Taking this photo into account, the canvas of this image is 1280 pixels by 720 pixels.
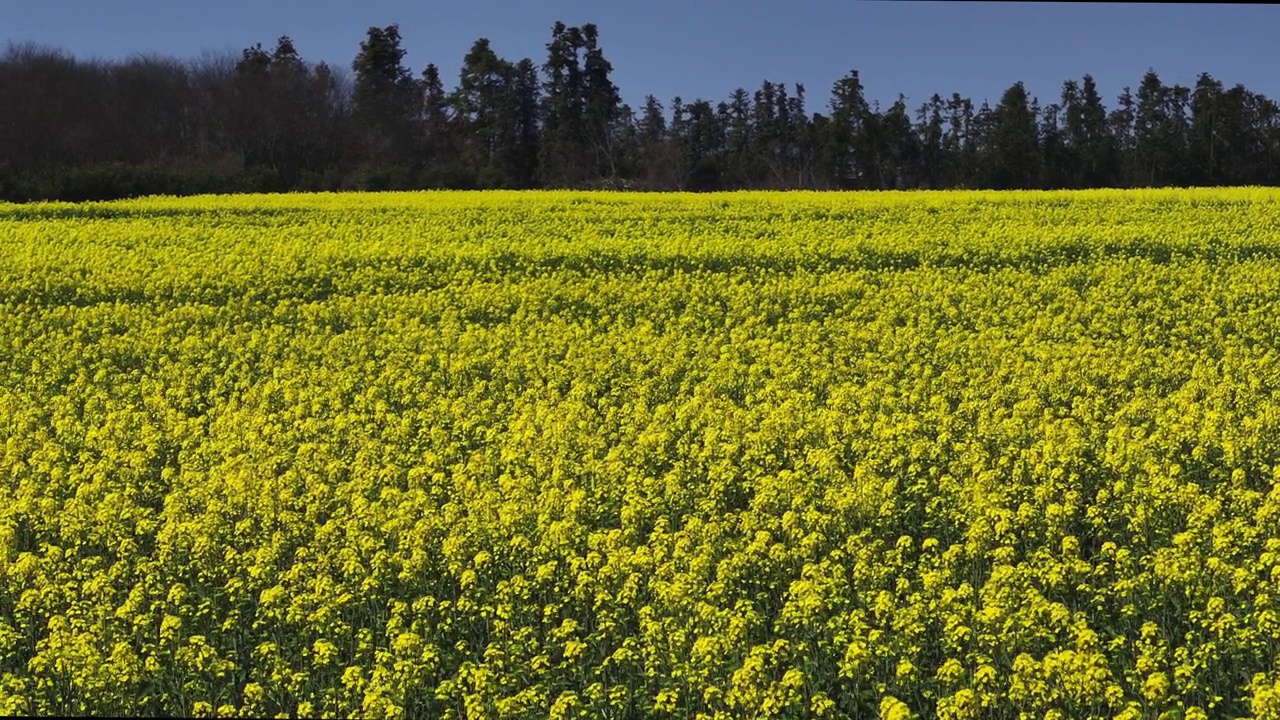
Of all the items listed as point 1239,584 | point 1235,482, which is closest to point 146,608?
point 1239,584

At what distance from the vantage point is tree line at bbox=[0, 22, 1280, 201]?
57.6m

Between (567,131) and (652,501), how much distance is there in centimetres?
5269

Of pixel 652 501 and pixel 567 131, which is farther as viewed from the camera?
pixel 567 131

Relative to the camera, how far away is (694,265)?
A: 21594 millimetres

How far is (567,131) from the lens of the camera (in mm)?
59469

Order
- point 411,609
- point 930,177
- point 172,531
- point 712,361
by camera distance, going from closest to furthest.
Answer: point 411,609 < point 172,531 < point 712,361 < point 930,177

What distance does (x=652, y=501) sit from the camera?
823 cm

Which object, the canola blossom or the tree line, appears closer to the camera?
the canola blossom

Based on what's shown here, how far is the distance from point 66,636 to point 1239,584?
19.1ft

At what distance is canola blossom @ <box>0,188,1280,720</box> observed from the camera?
19.4ft

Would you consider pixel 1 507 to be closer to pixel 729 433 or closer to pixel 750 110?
pixel 729 433

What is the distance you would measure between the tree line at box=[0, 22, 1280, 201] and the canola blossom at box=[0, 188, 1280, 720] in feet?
123

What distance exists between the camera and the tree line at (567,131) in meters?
57.6

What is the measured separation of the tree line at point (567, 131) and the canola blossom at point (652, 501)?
37557 millimetres
